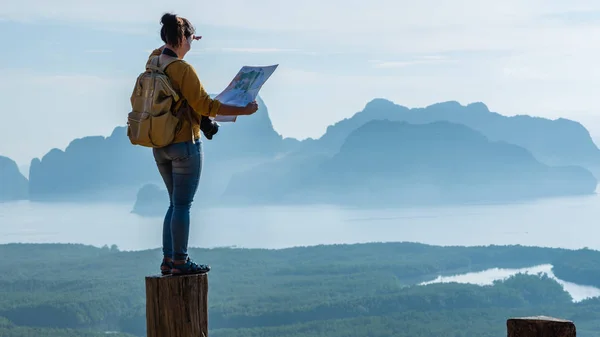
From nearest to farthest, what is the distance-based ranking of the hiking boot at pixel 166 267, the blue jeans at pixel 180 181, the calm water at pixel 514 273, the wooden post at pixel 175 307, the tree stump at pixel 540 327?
1. the tree stump at pixel 540 327
2. the wooden post at pixel 175 307
3. the blue jeans at pixel 180 181
4. the hiking boot at pixel 166 267
5. the calm water at pixel 514 273

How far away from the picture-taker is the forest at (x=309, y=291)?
81.0 m

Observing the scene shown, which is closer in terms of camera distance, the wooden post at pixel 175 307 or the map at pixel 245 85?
the wooden post at pixel 175 307

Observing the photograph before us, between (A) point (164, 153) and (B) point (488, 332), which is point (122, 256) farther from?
(A) point (164, 153)

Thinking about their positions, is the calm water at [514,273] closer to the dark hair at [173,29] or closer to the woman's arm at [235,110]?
the woman's arm at [235,110]

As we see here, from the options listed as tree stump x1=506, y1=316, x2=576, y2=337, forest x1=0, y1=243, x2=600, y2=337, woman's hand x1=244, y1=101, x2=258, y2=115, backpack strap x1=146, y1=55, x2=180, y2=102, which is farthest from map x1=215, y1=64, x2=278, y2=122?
forest x1=0, y1=243, x2=600, y2=337

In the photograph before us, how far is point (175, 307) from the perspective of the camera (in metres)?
5.31

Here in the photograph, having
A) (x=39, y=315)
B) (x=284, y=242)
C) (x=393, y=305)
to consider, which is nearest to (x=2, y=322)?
(x=39, y=315)

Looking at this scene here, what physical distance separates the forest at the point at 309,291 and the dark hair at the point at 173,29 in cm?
6838

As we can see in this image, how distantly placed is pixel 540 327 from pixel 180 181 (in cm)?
247

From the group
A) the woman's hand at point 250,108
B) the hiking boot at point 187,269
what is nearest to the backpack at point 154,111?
the woman's hand at point 250,108

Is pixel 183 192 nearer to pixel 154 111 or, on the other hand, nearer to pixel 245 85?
pixel 154 111

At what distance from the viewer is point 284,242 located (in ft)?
534

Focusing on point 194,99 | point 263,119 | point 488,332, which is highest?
point 263,119

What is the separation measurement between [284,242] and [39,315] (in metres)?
85.4
